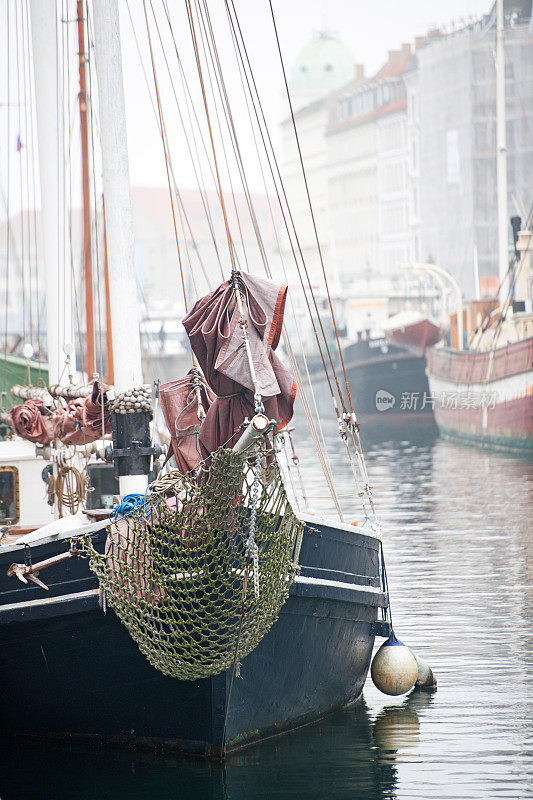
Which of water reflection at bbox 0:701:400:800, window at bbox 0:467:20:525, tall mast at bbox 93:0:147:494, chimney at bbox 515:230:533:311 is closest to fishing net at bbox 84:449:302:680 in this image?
water reflection at bbox 0:701:400:800

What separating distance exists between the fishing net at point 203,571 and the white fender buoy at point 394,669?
1.98m

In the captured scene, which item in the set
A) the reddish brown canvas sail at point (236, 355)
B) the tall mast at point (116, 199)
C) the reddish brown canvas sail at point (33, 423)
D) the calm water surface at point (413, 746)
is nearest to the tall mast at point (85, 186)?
the reddish brown canvas sail at point (33, 423)

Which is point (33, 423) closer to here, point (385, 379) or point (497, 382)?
point (497, 382)

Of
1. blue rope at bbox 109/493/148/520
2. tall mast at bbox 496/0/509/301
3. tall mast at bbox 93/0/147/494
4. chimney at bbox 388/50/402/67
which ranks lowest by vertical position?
blue rope at bbox 109/493/148/520

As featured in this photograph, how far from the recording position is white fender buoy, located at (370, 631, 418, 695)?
10.3 m

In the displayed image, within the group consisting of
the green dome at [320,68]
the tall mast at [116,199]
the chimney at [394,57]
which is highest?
the green dome at [320,68]

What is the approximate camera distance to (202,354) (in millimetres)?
9023

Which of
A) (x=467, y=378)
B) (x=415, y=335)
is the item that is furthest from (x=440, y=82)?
(x=467, y=378)

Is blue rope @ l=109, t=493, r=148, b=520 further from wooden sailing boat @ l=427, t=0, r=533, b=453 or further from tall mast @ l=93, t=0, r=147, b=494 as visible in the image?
wooden sailing boat @ l=427, t=0, r=533, b=453

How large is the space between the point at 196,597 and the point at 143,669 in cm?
73

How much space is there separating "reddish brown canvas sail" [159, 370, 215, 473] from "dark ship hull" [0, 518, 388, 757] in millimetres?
1227

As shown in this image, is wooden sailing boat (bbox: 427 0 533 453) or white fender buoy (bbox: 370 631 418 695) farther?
wooden sailing boat (bbox: 427 0 533 453)

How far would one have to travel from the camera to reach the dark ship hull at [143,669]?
29.0ft

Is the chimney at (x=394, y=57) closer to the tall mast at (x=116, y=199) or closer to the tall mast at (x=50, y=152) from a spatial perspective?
the tall mast at (x=50, y=152)
